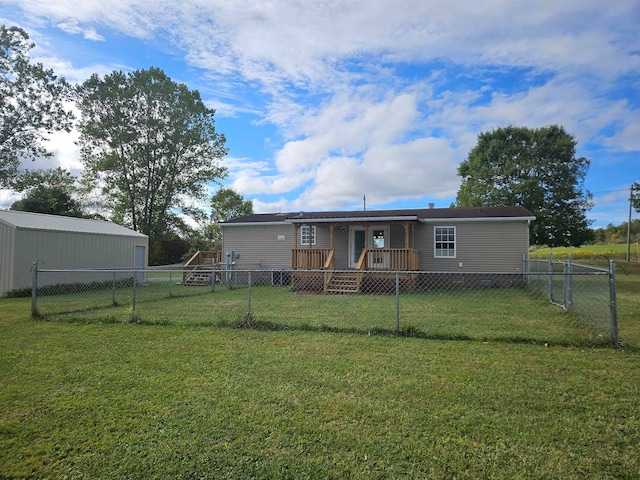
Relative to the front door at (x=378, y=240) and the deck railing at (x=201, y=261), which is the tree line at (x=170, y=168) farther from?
the front door at (x=378, y=240)

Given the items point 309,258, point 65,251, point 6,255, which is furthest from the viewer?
point 309,258

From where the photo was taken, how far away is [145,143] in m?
28.8

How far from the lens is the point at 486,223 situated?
50.3ft

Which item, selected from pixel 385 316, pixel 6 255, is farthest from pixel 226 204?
pixel 385 316

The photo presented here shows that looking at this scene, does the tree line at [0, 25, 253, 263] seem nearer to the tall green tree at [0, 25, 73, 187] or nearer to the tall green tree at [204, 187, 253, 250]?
the tall green tree at [0, 25, 73, 187]

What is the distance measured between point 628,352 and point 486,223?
1091cm

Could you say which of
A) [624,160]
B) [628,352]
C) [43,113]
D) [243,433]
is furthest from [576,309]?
[43,113]

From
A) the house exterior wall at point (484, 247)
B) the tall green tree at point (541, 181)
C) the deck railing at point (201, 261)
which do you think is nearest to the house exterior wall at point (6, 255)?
the deck railing at point (201, 261)

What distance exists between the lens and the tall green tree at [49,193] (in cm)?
2344

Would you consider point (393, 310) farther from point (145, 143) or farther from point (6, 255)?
point (145, 143)

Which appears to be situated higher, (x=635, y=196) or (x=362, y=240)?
(x=635, y=196)

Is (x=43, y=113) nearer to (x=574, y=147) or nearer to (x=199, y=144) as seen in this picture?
(x=199, y=144)

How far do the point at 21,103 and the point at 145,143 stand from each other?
312 inches

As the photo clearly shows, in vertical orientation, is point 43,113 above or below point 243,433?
above
